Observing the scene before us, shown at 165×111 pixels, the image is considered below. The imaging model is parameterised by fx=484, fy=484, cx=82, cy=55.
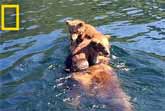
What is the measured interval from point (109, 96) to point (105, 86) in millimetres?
389

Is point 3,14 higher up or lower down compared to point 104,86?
lower down

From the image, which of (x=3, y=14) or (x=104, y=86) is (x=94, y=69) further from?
(x=3, y=14)

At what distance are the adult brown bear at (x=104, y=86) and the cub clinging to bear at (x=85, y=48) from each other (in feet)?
0.84

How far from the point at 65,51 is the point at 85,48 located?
1986 mm

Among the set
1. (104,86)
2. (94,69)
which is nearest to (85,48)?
(94,69)

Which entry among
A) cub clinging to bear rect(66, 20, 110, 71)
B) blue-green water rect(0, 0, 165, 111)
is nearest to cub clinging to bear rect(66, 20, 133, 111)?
cub clinging to bear rect(66, 20, 110, 71)

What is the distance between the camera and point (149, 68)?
10.6 m

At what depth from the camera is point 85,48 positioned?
10461 millimetres

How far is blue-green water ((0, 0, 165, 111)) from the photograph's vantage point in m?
9.30

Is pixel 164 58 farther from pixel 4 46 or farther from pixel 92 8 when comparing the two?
pixel 92 8

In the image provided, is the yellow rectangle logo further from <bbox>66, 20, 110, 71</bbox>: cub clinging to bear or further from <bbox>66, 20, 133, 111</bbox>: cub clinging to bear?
<bbox>66, 20, 133, 111</bbox>: cub clinging to bear

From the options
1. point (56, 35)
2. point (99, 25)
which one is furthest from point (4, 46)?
point (99, 25)

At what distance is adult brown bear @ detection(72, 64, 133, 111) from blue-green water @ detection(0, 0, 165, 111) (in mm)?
226

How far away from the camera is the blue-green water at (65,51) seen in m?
9.30
